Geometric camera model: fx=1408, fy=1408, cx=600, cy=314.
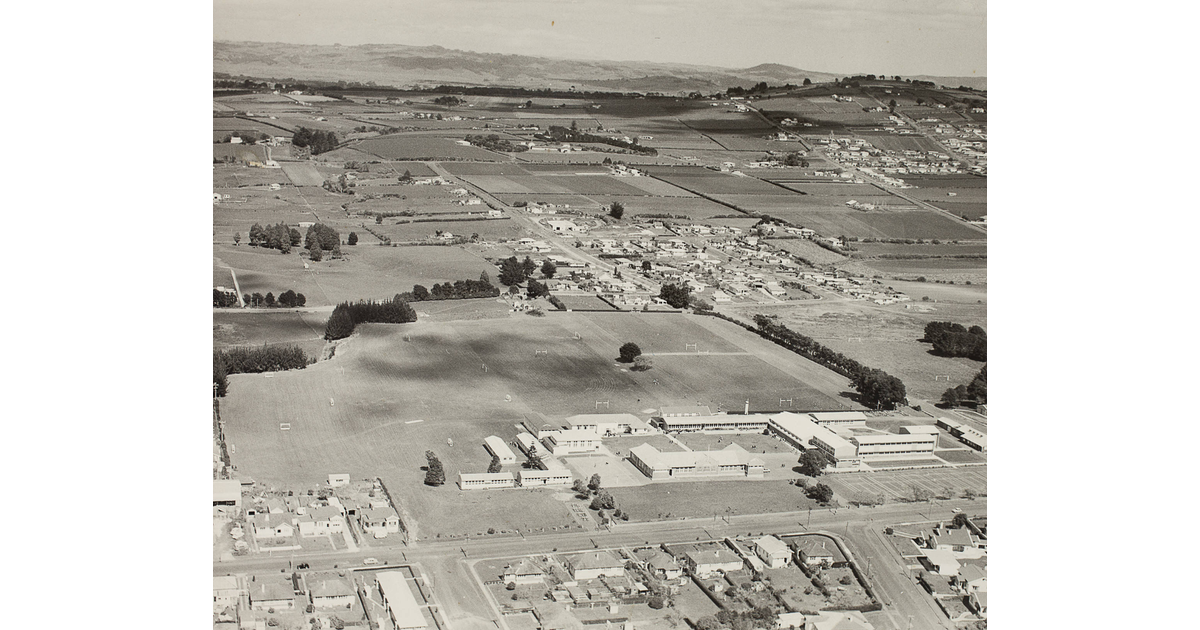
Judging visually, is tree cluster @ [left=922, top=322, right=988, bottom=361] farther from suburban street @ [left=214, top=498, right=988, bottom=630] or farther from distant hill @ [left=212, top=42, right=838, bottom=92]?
distant hill @ [left=212, top=42, right=838, bottom=92]

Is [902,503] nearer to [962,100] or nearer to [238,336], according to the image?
[962,100]

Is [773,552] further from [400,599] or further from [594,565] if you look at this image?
[400,599]

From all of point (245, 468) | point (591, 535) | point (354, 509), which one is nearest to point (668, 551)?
point (591, 535)

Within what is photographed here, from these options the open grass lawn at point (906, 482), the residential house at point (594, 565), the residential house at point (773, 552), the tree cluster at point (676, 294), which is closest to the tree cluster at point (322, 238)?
the tree cluster at point (676, 294)

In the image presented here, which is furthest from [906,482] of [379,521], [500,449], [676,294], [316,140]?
[316,140]

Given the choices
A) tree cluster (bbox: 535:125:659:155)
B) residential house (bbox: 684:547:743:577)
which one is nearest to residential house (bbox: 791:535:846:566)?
residential house (bbox: 684:547:743:577)

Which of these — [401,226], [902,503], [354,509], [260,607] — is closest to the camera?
[260,607]
